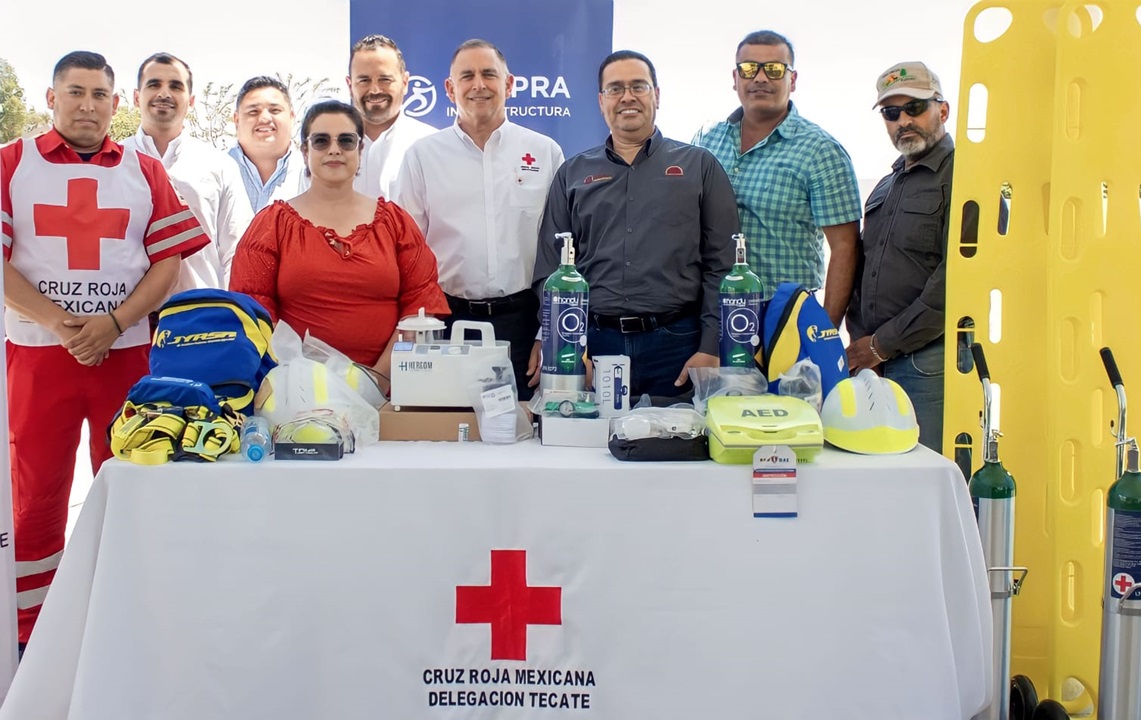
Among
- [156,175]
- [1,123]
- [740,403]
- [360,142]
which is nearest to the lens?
[740,403]

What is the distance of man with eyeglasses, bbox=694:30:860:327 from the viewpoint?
2.62 meters

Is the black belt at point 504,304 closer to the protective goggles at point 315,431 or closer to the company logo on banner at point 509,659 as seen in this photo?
the protective goggles at point 315,431

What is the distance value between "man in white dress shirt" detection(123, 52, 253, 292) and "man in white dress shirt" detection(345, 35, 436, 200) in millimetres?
469

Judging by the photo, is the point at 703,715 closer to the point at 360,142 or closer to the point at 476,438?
the point at 476,438

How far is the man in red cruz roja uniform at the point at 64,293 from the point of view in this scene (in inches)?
95.9

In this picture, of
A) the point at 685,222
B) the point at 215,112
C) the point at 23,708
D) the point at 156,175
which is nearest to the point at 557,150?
the point at 685,222

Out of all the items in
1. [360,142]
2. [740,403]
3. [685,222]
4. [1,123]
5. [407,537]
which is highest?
[1,123]

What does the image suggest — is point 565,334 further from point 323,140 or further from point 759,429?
point 323,140

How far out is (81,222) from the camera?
8.07 ft

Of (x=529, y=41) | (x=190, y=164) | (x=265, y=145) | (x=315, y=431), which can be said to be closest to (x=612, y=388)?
(x=315, y=431)

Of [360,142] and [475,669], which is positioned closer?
[475,669]

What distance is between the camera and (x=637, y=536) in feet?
5.25

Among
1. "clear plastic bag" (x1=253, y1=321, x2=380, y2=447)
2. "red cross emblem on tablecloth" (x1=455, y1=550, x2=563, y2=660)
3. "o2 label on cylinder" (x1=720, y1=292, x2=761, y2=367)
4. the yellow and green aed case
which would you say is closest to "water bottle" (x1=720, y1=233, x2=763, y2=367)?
"o2 label on cylinder" (x1=720, y1=292, x2=761, y2=367)

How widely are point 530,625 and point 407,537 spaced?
0.92 feet
